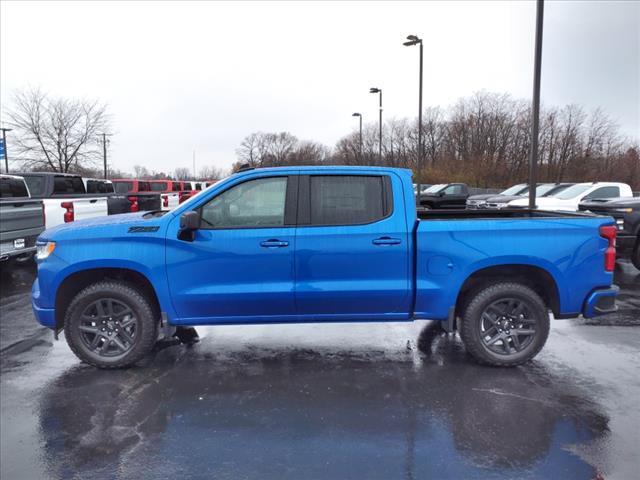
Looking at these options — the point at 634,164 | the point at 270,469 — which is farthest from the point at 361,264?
the point at 634,164

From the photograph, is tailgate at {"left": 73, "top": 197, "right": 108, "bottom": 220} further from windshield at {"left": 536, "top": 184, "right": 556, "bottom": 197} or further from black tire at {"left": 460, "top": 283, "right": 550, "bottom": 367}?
windshield at {"left": 536, "top": 184, "right": 556, "bottom": 197}

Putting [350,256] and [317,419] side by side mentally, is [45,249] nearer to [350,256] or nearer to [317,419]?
[350,256]

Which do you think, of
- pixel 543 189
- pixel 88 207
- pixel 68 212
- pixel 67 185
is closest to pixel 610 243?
pixel 68 212

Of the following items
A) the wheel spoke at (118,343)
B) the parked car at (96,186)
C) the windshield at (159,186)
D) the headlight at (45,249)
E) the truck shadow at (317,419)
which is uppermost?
the windshield at (159,186)

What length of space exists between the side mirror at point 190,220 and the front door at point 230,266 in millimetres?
133

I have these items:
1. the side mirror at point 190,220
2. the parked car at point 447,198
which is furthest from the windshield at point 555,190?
the side mirror at point 190,220

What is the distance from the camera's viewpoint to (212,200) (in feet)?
14.9

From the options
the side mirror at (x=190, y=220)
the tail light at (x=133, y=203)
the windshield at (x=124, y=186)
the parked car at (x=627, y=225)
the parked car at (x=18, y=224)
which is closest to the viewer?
the side mirror at (x=190, y=220)

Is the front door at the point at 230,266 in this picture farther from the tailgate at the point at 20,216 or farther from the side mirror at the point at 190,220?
the tailgate at the point at 20,216

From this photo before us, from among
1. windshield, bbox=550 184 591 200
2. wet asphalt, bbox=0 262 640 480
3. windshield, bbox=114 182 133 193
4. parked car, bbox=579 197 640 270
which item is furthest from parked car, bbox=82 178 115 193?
windshield, bbox=550 184 591 200

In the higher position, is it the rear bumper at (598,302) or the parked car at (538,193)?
the parked car at (538,193)

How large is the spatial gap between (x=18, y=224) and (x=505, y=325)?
8116 mm

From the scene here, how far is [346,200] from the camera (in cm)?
462

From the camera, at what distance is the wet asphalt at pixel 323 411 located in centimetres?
306
